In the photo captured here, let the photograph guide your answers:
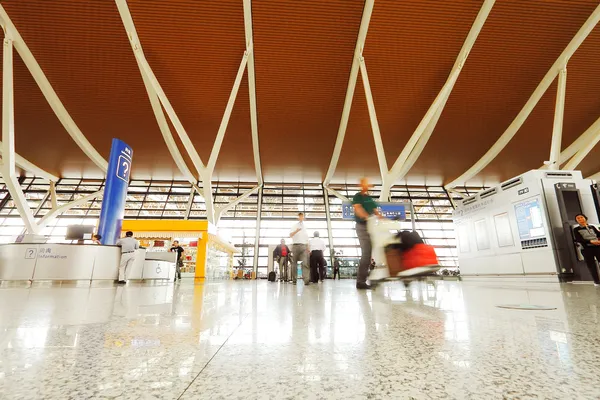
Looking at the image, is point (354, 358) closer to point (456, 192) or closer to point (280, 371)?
point (280, 371)

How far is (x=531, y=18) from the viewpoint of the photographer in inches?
436

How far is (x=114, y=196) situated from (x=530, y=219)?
12.6 meters

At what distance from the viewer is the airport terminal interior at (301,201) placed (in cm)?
87

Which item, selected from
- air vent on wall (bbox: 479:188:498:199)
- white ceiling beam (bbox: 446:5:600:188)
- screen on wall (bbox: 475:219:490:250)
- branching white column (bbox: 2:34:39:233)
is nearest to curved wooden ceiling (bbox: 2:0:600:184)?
white ceiling beam (bbox: 446:5:600:188)

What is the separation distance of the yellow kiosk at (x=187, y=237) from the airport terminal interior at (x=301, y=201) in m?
0.14

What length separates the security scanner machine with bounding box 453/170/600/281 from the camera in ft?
22.4

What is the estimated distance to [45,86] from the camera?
42.0ft

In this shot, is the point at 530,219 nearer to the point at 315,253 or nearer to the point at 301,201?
the point at 315,253

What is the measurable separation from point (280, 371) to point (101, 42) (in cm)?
1502

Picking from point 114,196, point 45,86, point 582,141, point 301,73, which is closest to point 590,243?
point 301,73

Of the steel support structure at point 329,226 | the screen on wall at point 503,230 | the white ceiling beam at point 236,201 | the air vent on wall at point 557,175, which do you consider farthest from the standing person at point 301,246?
the white ceiling beam at point 236,201

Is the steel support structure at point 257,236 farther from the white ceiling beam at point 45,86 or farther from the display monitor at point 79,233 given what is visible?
the display monitor at point 79,233

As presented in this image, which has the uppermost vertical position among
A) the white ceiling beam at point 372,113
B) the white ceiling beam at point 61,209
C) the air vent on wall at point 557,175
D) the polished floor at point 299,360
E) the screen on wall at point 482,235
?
the white ceiling beam at point 372,113

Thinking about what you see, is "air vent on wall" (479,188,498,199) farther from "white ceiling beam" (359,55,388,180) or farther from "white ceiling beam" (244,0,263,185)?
"white ceiling beam" (244,0,263,185)
